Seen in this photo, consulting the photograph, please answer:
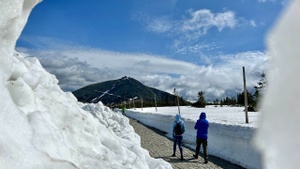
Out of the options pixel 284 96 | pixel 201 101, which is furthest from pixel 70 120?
pixel 201 101

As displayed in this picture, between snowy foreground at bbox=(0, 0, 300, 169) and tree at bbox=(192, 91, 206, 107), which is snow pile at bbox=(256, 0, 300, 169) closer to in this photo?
snowy foreground at bbox=(0, 0, 300, 169)

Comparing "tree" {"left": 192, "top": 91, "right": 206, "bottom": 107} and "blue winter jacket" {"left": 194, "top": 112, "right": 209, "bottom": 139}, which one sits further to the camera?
"tree" {"left": 192, "top": 91, "right": 206, "bottom": 107}

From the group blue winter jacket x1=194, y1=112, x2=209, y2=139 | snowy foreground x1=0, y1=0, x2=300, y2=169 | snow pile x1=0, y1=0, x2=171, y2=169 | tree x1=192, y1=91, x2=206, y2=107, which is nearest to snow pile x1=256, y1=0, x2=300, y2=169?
snowy foreground x1=0, y1=0, x2=300, y2=169

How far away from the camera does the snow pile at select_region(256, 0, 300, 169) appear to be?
76 centimetres

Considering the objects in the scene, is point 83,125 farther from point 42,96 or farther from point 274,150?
point 274,150

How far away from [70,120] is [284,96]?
4899 mm

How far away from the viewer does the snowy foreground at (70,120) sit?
782 mm

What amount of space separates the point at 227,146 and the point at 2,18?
12.9 metres

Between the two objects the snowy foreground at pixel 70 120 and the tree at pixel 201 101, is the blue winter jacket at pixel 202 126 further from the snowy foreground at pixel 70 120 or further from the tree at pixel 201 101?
the tree at pixel 201 101

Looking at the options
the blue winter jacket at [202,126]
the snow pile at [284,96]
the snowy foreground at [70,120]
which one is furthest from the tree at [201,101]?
the snow pile at [284,96]

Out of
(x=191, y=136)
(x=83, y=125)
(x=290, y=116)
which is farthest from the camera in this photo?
(x=191, y=136)

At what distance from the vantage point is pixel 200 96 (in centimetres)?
10675

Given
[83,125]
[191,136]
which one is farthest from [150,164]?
[191,136]

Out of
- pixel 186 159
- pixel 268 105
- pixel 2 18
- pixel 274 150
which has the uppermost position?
pixel 2 18
